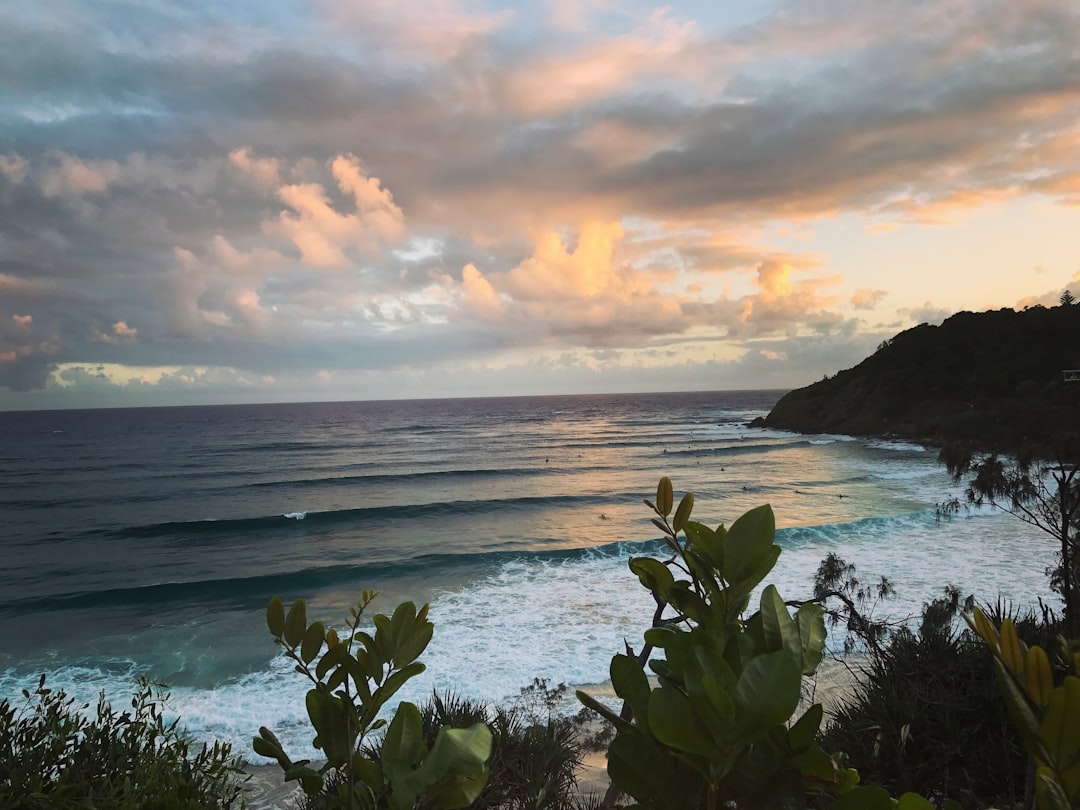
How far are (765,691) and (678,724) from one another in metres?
0.12

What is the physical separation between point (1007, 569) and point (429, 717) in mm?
13723

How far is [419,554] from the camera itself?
66.1 ft

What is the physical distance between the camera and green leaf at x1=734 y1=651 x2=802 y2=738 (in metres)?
0.69

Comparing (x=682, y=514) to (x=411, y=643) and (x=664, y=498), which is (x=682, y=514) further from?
(x=411, y=643)

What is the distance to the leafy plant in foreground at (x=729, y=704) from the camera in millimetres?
717

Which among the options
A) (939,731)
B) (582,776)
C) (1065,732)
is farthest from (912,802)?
(582,776)

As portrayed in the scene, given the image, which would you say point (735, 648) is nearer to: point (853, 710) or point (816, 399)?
point (853, 710)

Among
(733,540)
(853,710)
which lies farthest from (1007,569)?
(733,540)

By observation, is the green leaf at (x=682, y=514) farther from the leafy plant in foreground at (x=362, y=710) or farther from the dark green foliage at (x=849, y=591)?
the dark green foliage at (x=849, y=591)

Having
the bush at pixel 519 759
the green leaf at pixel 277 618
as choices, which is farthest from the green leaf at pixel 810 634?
the bush at pixel 519 759

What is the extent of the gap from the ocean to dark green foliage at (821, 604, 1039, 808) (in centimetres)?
542

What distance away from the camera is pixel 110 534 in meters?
26.0

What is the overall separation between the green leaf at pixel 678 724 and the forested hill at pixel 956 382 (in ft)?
108

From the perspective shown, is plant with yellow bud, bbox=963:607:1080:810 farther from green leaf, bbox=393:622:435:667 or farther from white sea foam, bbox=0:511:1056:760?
white sea foam, bbox=0:511:1056:760
